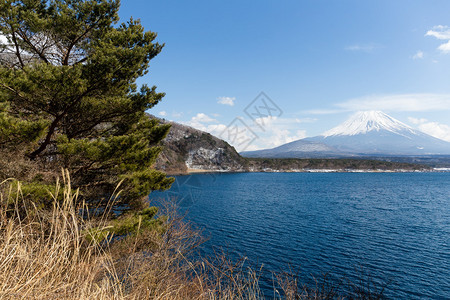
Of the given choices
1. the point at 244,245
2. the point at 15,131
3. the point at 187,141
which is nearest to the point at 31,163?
the point at 15,131

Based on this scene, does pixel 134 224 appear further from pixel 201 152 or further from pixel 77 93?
pixel 201 152

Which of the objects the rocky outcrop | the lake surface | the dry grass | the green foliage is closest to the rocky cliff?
the rocky outcrop

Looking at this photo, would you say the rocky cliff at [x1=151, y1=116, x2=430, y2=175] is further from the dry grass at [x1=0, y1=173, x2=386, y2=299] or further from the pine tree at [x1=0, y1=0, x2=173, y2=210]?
the dry grass at [x1=0, y1=173, x2=386, y2=299]

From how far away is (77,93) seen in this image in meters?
9.00

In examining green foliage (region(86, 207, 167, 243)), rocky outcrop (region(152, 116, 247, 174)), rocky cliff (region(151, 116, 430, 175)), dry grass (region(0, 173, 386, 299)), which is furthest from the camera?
rocky outcrop (region(152, 116, 247, 174))

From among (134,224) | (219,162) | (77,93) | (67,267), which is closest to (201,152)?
(219,162)

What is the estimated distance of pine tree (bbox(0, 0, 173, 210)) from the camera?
8453 mm

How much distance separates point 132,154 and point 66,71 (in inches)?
147

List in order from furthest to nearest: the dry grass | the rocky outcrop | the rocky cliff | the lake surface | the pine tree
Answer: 1. the rocky outcrop
2. the rocky cliff
3. the lake surface
4. the pine tree
5. the dry grass

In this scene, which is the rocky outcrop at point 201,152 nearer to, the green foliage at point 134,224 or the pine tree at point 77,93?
the green foliage at point 134,224

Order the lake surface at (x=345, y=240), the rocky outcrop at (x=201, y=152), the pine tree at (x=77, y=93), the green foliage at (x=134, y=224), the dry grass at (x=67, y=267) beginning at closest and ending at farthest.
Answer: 1. the dry grass at (x=67, y=267)
2. the pine tree at (x=77, y=93)
3. the green foliage at (x=134, y=224)
4. the lake surface at (x=345, y=240)
5. the rocky outcrop at (x=201, y=152)

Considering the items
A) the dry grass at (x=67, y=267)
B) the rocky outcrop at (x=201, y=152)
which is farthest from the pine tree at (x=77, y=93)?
the rocky outcrop at (x=201, y=152)

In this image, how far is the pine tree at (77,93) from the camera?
8453mm

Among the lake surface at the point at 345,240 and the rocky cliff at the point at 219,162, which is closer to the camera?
the lake surface at the point at 345,240
